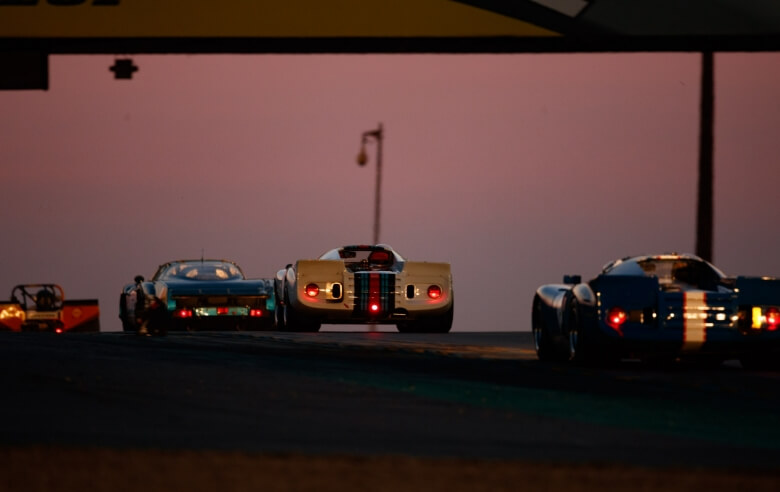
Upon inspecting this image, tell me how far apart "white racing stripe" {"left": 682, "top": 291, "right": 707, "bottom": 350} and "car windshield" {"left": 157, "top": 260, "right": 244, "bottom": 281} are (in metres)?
11.0

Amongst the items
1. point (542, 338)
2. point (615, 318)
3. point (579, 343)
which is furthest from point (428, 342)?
point (615, 318)

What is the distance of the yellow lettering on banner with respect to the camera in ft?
78.2

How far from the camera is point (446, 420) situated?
35.7 ft

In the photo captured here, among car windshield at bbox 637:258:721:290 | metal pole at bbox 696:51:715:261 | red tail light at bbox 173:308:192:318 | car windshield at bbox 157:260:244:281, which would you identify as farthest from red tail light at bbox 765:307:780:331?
metal pole at bbox 696:51:715:261

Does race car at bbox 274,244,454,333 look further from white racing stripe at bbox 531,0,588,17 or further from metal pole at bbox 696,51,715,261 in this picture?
metal pole at bbox 696,51,715,261

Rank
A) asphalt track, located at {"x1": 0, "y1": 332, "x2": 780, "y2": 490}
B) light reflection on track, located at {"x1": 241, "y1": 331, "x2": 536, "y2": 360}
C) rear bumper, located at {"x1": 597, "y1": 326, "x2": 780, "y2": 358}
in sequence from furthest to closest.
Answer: light reflection on track, located at {"x1": 241, "y1": 331, "x2": 536, "y2": 360} < rear bumper, located at {"x1": 597, "y1": 326, "x2": 780, "y2": 358} < asphalt track, located at {"x1": 0, "y1": 332, "x2": 780, "y2": 490}

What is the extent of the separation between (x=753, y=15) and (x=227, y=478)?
18.0m

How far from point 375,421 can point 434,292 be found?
40.0ft

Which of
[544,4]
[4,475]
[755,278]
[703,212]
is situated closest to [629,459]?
[4,475]

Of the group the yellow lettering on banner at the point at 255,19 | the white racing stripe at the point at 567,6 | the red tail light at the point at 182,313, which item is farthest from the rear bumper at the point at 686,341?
the red tail light at the point at 182,313

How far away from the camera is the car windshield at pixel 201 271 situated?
983 inches

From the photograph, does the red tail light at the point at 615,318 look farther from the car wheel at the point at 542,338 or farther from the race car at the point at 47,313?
the race car at the point at 47,313

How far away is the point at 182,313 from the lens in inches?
954

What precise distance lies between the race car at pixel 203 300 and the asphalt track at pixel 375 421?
629 centimetres
